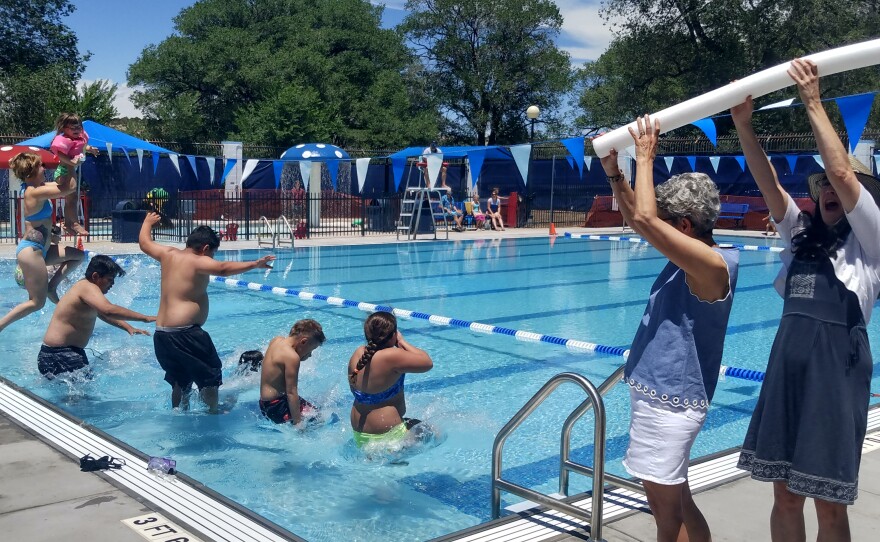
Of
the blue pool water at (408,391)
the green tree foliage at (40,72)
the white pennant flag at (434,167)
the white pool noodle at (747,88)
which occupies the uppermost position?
the green tree foliage at (40,72)

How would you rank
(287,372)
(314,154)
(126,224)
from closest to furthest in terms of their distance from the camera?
1. (287,372)
2. (126,224)
3. (314,154)

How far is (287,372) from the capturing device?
5.21 metres

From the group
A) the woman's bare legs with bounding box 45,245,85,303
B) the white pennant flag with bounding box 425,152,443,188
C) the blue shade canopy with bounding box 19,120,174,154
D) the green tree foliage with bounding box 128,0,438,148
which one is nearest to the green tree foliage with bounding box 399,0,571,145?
the green tree foliage with bounding box 128,0,438,148

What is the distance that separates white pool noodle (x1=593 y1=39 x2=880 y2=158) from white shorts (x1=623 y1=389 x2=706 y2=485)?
2.89ft

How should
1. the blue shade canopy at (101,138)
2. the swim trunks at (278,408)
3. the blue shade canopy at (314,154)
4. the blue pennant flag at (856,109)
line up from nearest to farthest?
the swim trunks at (278,408), the blue pennant flag at (856,109), the blue shade canopy at (101,138), the blue shade canopy at (314,154)

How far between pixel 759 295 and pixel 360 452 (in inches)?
350

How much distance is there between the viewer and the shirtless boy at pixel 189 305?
214 inches

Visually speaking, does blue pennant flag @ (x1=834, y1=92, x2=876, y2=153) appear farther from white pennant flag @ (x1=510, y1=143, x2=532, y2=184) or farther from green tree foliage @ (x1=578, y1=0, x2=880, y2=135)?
green tree foliage @ (x1=578, y1=0, x2=880, y2=135)

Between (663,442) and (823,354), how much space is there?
1.80ft

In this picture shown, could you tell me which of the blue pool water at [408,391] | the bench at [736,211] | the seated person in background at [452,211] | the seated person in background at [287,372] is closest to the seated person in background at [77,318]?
the blue pool water at [408,391]

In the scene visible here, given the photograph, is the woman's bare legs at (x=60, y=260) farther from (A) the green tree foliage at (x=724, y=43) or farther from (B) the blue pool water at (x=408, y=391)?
(A) the green tree foliage at (x=724, y=43)

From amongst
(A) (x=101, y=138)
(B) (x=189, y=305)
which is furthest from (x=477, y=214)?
(B) (x=189, y=305)

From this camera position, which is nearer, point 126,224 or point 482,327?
point 482,327

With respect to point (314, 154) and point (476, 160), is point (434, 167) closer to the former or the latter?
point (476, 160)
